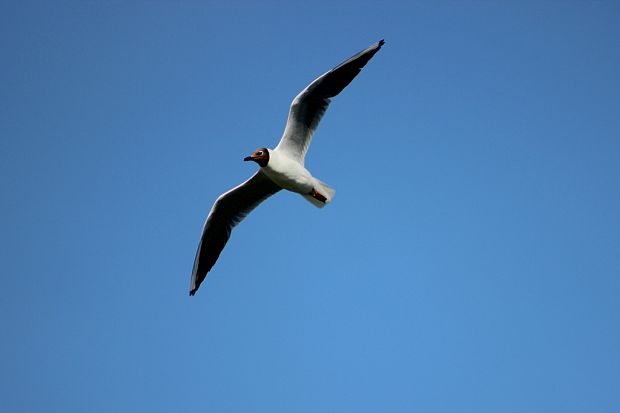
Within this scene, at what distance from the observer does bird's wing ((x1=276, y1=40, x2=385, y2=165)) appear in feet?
40.5

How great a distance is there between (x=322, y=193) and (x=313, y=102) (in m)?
1.49

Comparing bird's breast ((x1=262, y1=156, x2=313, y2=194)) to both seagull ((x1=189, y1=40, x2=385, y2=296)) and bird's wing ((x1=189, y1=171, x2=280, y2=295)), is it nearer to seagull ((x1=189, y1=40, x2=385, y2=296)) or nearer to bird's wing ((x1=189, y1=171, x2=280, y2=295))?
seagull ((x1=189, y1=40, x2=385, y2=296))

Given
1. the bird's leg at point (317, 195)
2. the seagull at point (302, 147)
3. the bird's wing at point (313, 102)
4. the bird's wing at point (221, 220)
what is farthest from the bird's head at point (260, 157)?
the bird's wing at point (221, 220)

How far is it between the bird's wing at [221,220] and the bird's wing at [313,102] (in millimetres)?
1113

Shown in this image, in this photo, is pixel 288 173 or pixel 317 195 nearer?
pixel 288 173

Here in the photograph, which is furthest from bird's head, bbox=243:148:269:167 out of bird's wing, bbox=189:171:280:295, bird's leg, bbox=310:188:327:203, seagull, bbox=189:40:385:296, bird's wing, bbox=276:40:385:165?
bird's wing, bbox=189:171:280:295

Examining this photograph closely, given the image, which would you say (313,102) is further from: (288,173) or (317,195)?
(317,195)

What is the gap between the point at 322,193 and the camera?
12867mm

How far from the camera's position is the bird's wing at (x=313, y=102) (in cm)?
1235

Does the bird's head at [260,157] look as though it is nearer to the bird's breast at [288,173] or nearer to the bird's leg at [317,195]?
the bird's breast at [288,173]

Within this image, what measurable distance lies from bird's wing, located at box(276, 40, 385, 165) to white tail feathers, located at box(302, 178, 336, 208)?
51 centimetres

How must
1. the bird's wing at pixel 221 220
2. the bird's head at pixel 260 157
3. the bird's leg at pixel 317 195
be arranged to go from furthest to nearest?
the bird's wing at pixel 221 220
the bird's leg at pixel 317 195
the bird's head at pixel 260 157

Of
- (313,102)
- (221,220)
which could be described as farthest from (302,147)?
(221,220)

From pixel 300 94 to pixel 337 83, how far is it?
0.64m
